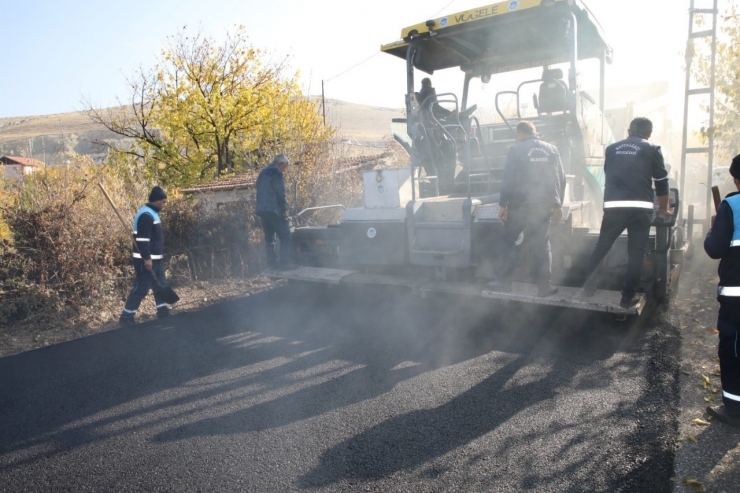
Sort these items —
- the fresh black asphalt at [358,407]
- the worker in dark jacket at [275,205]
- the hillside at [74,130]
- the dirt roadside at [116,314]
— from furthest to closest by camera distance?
the hillside at [74,130]
the worker in dark jacket at [275,205]
the dirt roadside at [116,314]
the fresh black asphalt at [358,407]

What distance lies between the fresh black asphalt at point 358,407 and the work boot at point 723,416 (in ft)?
0.70

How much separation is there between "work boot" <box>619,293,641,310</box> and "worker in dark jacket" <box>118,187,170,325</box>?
5.45 m

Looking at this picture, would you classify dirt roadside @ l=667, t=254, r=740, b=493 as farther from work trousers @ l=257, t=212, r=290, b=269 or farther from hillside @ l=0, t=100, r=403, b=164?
hillside @ l=0, t=100, r=403, b=164

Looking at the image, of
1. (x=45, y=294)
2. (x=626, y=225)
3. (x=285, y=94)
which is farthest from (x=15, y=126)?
(x=626, y=225)

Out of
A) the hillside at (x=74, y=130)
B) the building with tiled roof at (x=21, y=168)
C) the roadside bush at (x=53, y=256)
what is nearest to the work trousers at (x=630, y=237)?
the roadside bush at (x=53, y=256)

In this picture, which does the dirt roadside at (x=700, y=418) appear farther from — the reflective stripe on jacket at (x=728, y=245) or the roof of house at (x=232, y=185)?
the roof of house at (x=232, y=185)

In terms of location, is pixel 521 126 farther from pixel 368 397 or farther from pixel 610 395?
pixel 368 397

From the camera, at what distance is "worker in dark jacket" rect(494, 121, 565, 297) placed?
5.05 m

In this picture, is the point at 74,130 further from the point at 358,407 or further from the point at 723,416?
the point at 723,416

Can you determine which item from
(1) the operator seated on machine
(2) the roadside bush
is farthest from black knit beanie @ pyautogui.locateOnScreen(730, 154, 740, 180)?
(2) the roadside bush

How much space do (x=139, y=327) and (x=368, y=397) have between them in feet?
12.7

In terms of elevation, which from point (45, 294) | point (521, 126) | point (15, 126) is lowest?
point (45, 294)

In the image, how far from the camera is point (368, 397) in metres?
4.04

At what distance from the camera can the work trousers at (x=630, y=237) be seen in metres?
4.78
